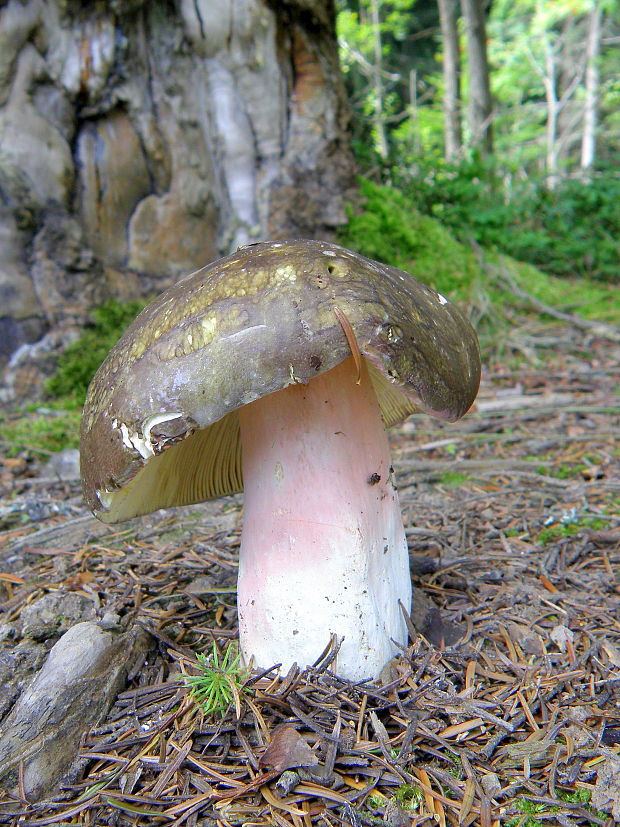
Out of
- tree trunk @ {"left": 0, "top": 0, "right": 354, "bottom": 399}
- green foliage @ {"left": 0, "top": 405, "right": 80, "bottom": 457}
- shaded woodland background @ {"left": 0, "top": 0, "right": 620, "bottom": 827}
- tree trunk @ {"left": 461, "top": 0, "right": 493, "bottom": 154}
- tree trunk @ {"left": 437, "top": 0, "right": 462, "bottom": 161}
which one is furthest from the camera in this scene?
tree trunk @ {"left": 437, "top": 0, "right": 462, "bottom": 161}

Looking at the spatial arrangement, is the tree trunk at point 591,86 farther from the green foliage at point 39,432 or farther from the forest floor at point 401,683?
the forest floor at point 401,683

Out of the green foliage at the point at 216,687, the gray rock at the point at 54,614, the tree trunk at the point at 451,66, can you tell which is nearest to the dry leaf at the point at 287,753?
the green foliage at the point at 216,687

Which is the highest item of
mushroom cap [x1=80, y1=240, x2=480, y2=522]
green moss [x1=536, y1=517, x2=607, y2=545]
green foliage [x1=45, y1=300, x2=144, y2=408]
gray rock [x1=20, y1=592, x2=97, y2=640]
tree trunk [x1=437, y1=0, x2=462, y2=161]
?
tree trunk [x1=437, y1=0, x2=462, y2=161]

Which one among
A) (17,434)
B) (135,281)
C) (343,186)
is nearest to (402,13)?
(343,186)

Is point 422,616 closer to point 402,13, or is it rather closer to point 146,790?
point 146,790

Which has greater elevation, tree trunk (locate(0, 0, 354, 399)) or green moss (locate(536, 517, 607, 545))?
tree trunk (locate(0, 0, 354, 399))

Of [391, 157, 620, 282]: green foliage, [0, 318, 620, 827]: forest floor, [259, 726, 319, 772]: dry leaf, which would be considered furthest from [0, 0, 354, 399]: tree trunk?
[259, 726, 319, 772]: dry leaf

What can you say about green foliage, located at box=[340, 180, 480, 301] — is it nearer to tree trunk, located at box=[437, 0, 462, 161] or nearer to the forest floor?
the forest floor
